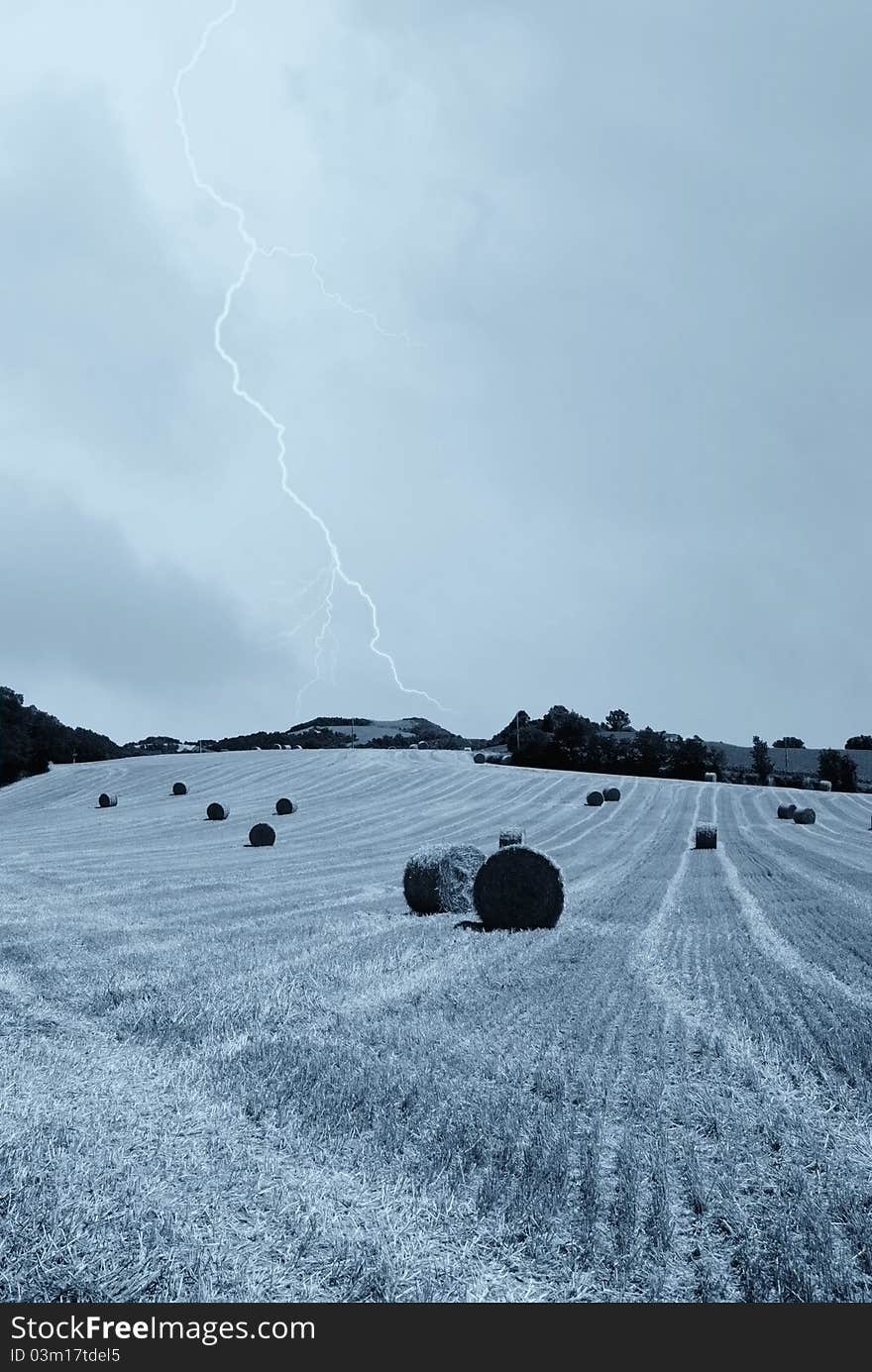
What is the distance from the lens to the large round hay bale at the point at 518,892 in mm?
15500

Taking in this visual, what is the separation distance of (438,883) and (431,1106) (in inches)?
437

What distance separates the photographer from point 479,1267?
414 centimetres

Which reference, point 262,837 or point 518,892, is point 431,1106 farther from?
point 262,837

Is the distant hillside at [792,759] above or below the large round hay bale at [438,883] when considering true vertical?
above

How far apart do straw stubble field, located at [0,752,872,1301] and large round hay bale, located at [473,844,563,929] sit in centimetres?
90

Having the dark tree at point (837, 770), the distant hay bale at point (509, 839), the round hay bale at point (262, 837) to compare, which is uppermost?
the dark tree at point (837, 770)

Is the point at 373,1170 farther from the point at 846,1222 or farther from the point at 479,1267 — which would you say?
the point at 846,1222

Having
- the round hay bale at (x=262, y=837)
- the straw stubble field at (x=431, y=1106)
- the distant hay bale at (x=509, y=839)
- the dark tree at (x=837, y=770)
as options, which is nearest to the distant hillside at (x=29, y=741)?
the round hay bale at (x=262, y=837)

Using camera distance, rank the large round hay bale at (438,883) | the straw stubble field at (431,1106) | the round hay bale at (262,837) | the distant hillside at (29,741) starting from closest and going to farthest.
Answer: the straw stubble field at (431,1106) → the large round hay bale at (438,883) → the round hay bale at (262,837) → the distant hillside at (29,741)

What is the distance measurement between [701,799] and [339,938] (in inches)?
2010

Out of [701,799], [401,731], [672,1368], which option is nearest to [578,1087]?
[672,1368]

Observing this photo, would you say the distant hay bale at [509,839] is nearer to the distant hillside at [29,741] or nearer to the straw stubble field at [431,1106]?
the straw stubble field at [431,1106]

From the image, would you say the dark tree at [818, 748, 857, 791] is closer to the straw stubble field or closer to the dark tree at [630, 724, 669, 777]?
the dark tree at [630, 724, 669, 777]

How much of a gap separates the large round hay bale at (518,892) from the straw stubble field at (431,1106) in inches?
35.3
